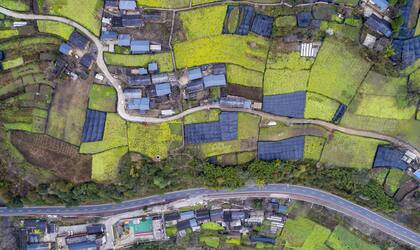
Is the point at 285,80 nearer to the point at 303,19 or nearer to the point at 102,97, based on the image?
the point at 303,19

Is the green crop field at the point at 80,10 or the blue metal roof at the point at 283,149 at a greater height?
the green crop field at the point at 80,10

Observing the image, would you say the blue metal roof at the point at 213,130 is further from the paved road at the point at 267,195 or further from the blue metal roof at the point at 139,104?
the paved road at the point at 267,195

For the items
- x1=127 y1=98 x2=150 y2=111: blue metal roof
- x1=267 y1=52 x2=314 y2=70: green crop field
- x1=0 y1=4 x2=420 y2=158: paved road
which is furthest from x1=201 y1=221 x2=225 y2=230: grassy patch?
x1=267 y1=52 x2=314 y2=70: green crop field

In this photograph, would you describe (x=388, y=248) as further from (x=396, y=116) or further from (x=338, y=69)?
(x=338, y=69)

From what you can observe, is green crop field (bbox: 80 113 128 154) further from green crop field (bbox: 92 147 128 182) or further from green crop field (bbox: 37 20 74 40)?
green crop field (bbox: 37 20 74 40)

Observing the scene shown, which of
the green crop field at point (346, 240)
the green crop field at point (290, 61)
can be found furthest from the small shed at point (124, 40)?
the green crop field at point (346, 240)

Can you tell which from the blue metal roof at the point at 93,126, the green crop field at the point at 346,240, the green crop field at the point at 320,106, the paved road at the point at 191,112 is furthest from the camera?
the green crop field at the point at 346,240
